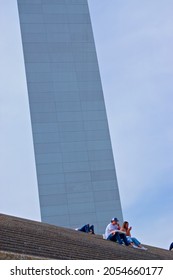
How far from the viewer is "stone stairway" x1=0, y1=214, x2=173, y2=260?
870 cm

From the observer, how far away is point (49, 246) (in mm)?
10422

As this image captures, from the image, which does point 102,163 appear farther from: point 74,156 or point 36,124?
point 36,124

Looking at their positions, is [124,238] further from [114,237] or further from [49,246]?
[49,246]

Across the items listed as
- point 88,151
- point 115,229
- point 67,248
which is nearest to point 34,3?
point 88,151

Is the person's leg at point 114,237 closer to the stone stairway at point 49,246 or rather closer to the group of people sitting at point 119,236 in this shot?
the group of people sitting at point 119,236

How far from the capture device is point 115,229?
1434cm

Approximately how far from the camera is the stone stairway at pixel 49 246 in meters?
8.70

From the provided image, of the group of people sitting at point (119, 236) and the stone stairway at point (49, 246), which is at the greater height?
the group of people sitting at point (119, 236)

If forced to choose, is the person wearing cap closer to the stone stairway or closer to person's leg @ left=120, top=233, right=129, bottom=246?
person's leg @ left=120, top=233, right=129, bottom=246

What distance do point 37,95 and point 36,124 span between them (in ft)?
6.13

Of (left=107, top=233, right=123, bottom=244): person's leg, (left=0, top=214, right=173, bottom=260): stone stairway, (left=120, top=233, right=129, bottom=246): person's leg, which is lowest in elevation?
(left=0, top=214, right=173, bottom=260): stone stairway

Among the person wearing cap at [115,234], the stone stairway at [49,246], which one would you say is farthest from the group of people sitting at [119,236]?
the stone stairway at [49,246]

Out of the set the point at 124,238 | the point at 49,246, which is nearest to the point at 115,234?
the point at 124,238

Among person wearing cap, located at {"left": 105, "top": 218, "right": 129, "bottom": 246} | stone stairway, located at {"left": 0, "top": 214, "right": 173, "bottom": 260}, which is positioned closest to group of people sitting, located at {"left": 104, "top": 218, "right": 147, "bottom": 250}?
person wearing cap, located at {"left": 105, "top": 218, "right": 129, "bottom": 246}
